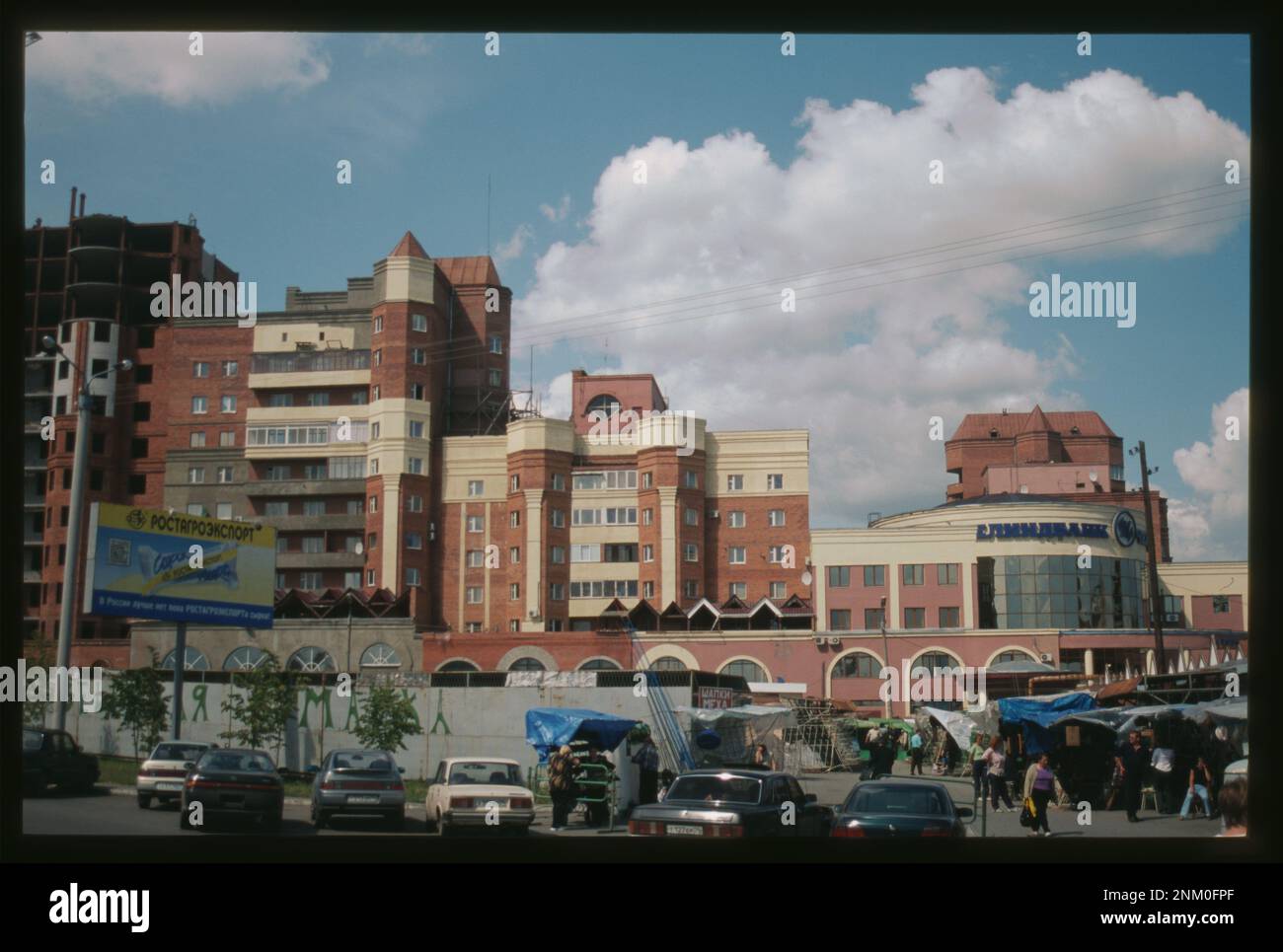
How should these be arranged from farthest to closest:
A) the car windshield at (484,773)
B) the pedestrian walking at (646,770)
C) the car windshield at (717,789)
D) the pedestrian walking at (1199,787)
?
the pedestrian walking at (646,770) < the pedestrian walking at (1199,787) < the car windshield at (484,773) < the car windshield at (717,789)

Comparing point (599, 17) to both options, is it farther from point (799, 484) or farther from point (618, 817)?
point (799, 484)

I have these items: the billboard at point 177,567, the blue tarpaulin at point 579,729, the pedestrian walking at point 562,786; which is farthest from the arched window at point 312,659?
the pedestrian walking at point 562,786

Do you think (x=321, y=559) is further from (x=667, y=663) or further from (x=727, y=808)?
(x=727, y=808)

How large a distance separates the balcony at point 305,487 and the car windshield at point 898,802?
60861 mm

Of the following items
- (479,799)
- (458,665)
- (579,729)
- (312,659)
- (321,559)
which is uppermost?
(321,559)

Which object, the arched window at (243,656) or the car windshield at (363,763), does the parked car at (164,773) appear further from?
the arched window at (243,656)

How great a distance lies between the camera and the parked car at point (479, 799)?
61.2ft

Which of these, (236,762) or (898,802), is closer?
(898,802)

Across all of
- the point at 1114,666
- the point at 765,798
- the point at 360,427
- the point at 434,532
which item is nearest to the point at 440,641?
the point at 434,532

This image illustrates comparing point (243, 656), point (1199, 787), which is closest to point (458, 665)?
point (243, 656)

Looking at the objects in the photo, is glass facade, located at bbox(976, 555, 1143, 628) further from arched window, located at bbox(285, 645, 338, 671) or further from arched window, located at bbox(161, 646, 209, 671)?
arched window, located at bbox(161, 646, 209, 671)

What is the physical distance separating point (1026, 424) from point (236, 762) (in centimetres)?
8101

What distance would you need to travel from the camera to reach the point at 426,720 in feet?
105
